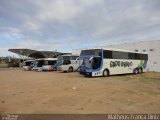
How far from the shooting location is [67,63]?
28484mm

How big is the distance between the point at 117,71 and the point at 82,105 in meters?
14.5

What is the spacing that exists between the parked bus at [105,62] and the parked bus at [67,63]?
A: 27.0 ft

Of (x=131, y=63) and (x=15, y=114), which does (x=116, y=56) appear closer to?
(x=131, y=63)

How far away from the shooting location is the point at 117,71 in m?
21.3

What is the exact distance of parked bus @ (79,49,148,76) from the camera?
1884 cm

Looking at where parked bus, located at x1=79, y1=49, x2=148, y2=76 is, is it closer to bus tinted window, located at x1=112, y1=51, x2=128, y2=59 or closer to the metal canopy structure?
bus tinted window, located at x1=112, y1=51, x2=128, y2=59

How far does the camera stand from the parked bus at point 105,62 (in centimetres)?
1884

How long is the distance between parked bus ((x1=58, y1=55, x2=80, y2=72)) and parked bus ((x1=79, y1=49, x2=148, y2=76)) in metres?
8.22

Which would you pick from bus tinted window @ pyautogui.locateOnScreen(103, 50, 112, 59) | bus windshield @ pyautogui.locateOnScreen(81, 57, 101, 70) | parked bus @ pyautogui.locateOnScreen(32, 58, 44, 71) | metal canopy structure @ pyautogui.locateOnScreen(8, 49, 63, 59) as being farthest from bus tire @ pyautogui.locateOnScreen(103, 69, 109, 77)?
metal canopy structure @ pyautogui.locateOnScreen(8, 49, 63, 59)

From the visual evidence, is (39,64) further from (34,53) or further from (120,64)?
(120,64)

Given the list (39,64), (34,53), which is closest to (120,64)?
(39,64)

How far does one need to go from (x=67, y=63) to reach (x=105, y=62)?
33.4 ft

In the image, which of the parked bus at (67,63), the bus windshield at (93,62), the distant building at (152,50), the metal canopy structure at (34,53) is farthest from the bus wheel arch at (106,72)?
the metal canopy structure at (34,53)

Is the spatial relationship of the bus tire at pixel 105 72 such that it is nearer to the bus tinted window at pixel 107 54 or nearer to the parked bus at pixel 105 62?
the parked bus at pixel 105 62
